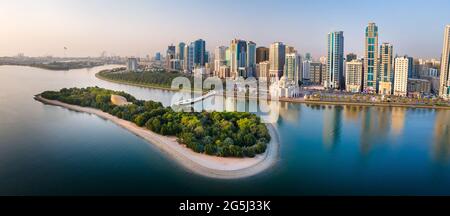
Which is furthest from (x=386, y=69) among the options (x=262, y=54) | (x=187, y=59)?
(x=187, y=59)

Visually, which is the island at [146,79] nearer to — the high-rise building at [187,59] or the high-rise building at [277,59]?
the high-rise building at [187,59]

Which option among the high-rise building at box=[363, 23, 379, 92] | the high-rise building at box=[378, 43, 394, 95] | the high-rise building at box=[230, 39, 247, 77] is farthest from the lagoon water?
the high-rise building at box=[230, 39, 247, 77]

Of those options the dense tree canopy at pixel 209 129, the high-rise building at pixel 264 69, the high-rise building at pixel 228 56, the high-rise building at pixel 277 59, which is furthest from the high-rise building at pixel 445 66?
the high-rise building at pixel 228 56

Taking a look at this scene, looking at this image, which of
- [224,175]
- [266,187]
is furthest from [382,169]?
[224,175]

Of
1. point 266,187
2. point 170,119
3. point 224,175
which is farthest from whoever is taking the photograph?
point 170,119

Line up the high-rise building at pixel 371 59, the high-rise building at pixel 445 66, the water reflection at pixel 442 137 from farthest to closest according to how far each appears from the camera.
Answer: the high-rise building at pixel 371 59
the high-rise building at pixel 445 66
the water reflection at pixel 442 137
